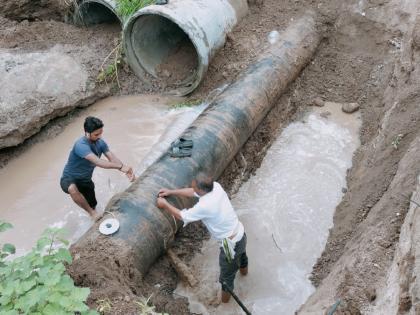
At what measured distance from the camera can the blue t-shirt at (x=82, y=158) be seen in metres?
5.45

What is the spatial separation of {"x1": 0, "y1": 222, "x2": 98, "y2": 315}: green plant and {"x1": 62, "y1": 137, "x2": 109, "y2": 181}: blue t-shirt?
195cm

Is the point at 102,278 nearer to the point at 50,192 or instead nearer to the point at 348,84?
the point at 50,192

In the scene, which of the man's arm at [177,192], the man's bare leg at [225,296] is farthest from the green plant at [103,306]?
the man's bare leg at [225,296]

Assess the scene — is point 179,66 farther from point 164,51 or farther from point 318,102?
point 318,102

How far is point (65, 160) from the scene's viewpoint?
7.44 metres

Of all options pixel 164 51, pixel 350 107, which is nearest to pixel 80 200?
pixel 164 51

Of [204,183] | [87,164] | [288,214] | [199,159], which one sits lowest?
[288,214]

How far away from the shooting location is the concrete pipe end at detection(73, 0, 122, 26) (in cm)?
952

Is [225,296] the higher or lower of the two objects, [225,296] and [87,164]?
the lower

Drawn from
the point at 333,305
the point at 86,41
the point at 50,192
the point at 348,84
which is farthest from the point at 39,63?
the point at 333,305

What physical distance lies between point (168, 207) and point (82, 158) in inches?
51.7

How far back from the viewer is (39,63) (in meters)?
8.11

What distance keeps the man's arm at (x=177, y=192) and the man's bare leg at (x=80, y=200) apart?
101 centimetres

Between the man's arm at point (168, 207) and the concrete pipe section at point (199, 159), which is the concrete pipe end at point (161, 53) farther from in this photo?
the man's arm at point (168, 207)
